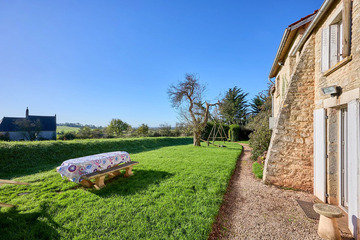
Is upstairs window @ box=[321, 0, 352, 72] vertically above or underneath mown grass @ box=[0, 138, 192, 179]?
above

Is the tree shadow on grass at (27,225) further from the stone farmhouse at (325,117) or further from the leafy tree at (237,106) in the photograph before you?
the leafy tree at (237,106)

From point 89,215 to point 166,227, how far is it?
1.70 meters

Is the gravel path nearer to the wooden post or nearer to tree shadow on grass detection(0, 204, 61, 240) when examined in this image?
tree shadow on grass detection(0, 204, 61, 240)

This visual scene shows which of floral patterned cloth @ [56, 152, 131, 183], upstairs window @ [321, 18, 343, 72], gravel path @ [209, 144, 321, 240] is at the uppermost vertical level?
upstairs window @ [321, 18, 343, 72]

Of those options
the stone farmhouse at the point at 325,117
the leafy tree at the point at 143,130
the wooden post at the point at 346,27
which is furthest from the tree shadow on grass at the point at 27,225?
the leafy tree at the point at 143,130

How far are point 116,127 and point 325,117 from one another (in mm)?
24213

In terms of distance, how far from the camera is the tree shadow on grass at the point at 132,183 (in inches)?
176

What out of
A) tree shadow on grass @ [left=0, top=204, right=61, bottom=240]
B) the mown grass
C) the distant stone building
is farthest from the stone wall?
the distant stone building

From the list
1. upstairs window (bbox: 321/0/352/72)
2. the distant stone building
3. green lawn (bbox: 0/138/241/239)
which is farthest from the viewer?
the distant stone building

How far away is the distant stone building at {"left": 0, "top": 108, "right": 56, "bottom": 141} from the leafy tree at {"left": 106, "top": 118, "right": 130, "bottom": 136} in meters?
8.60

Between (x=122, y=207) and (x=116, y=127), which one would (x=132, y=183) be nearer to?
(x=122, y=207)

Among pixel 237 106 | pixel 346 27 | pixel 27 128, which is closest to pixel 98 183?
pixel 346 27

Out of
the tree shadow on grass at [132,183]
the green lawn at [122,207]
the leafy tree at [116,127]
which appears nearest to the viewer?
the green lawn at [122,207]

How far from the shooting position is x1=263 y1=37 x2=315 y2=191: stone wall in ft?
16.0
